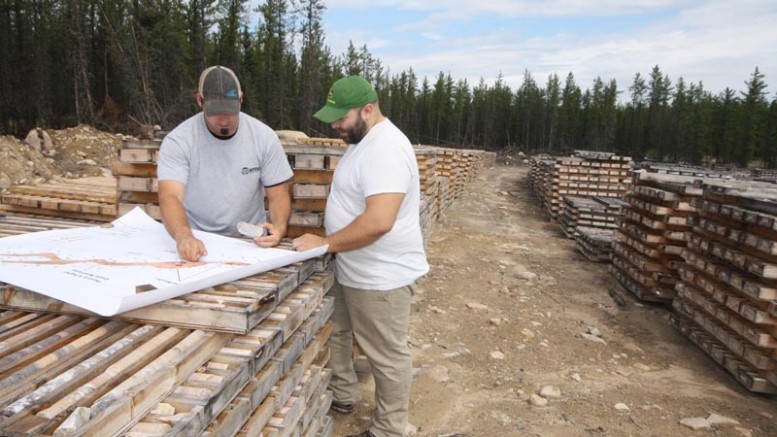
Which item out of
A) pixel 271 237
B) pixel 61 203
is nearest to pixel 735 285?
pixel 271 237

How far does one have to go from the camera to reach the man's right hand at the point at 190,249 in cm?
228

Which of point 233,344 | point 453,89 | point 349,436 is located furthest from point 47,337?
point 453,89

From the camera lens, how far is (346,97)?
284cm

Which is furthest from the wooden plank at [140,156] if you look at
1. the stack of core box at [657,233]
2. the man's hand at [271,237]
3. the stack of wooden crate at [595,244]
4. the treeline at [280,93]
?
the treeline at [280,93]

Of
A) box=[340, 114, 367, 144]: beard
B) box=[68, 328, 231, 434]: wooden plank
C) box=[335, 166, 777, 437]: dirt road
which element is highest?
box=[340, 114, 367, 144]: beard

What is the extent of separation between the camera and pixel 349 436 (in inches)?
134

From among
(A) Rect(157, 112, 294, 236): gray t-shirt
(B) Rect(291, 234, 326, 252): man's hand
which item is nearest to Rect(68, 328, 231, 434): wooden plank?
(B) Rect(291, 234, 326, 252): man's hand

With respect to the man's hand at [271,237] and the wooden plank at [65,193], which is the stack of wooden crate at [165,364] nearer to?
the man's hand at [271,237]

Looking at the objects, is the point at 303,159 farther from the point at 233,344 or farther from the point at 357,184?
the point at 233,344

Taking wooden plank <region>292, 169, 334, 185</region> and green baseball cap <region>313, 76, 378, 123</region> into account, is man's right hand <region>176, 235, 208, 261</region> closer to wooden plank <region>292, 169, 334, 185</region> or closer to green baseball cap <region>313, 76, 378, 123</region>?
green baseball cap <region>313, 76, 378, 123</region>

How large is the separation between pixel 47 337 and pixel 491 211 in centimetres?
1670

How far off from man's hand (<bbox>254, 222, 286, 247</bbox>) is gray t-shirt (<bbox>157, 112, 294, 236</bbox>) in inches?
11.7

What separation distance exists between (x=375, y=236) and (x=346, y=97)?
2.68 feet

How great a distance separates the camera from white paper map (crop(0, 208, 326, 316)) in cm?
174
